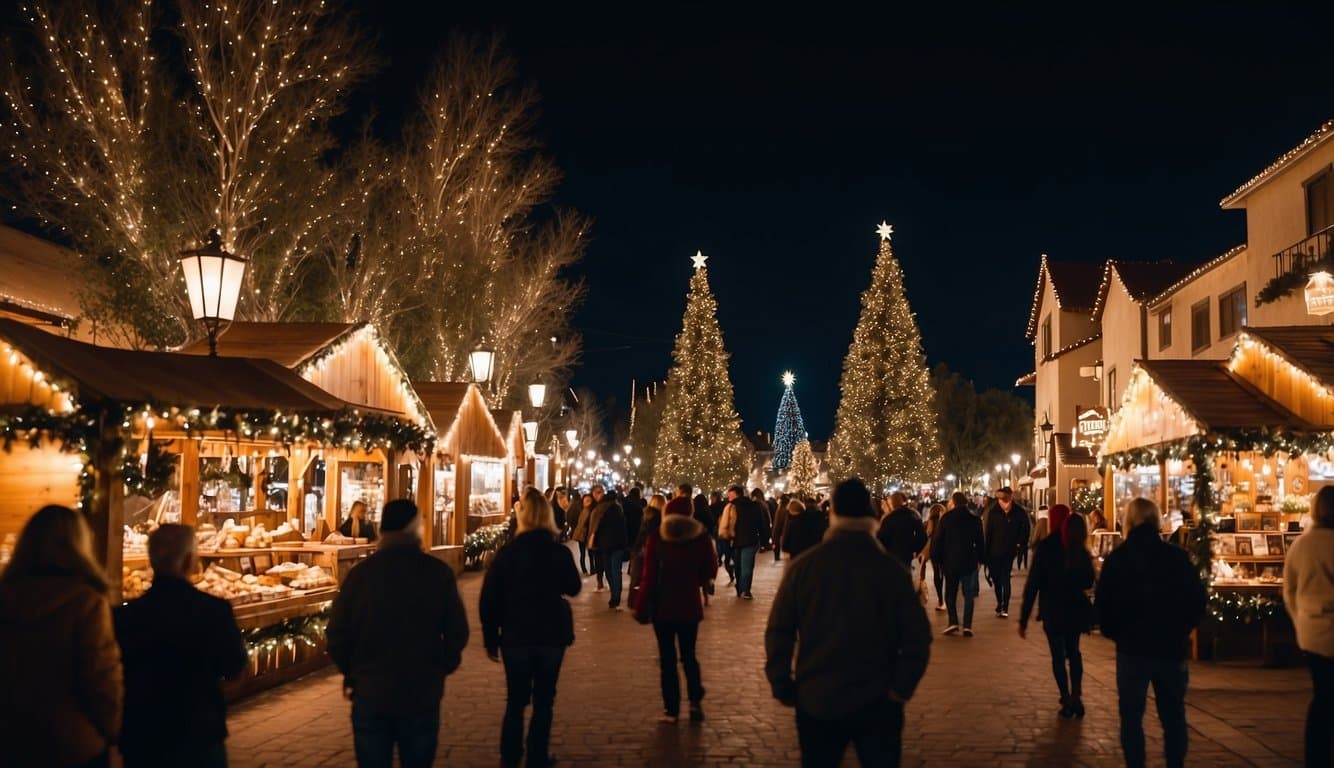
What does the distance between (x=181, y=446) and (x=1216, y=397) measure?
11.6 m

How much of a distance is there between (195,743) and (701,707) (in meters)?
5.20

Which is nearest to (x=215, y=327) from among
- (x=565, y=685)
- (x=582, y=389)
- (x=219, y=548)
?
(x=219, y=548)

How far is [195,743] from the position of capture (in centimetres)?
496

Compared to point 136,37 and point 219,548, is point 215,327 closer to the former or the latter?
point 219,548

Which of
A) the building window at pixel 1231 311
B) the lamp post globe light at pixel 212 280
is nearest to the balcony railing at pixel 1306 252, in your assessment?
the building window at pixel 1231 311

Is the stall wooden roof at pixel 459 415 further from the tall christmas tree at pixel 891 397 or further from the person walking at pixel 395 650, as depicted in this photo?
the tall christmas tree at pixel 891 397

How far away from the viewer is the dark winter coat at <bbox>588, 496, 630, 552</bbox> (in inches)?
700

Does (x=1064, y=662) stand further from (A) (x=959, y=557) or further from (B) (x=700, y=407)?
(B) (x=700, y=407)

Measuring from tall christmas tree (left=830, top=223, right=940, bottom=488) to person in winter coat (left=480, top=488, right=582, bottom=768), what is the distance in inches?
2038

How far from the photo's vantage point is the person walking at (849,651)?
480 cm

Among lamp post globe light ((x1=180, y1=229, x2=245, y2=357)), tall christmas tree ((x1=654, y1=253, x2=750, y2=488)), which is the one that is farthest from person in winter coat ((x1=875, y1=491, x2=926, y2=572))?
tall christmas tree ((x1=654, y1=253, x2=750, y2=488))

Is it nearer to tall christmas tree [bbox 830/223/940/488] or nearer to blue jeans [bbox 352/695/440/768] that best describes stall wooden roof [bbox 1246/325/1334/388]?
blue jeans [bbox 352/695/440/768]

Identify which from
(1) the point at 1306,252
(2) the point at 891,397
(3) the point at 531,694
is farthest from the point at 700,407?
(3) the point at 531,694

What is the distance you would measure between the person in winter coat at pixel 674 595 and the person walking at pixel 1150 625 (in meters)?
3.21
